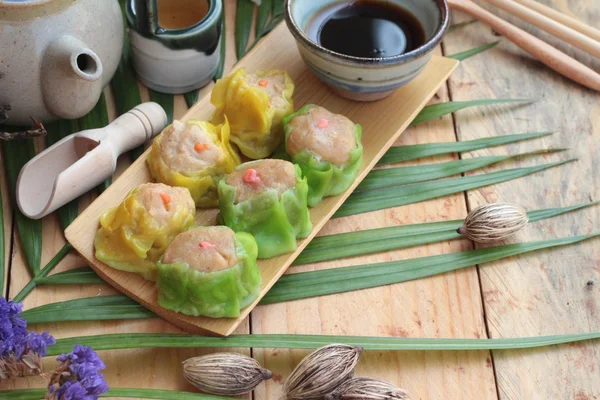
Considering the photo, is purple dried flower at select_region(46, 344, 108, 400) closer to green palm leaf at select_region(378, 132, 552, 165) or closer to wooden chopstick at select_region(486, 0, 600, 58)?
green palm leaf at select_region(378, 132, 552, 165)

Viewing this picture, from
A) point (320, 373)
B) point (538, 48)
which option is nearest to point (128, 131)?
point (320, 373)

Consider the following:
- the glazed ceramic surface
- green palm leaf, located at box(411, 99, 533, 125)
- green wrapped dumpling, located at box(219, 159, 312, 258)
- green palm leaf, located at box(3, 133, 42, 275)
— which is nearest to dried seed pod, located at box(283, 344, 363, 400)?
green wrapped dumpling, located at box(219, 159, 312, 258)

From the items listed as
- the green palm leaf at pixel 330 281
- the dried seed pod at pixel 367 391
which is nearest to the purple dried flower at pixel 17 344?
the green palm leaf at pixel 330 281

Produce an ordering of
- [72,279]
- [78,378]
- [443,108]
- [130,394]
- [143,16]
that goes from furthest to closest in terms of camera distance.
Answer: [443,108]
[143,16]
[72,279]
[130,394]
[78,378]

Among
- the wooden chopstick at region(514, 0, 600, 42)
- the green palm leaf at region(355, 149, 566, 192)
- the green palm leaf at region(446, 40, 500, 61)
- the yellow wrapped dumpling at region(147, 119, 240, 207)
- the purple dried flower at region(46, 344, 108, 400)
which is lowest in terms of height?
the purple dried flower at region(46, 344, 108, 400)

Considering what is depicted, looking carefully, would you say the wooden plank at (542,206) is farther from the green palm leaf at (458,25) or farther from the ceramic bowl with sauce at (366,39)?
the ceramic bowl with sauce at (366,39)

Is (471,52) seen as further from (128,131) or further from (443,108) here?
(128,131)

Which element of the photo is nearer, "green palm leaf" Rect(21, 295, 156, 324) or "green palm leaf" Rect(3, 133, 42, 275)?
"green palm leaf" Rect(21, 295, 156, 324)
